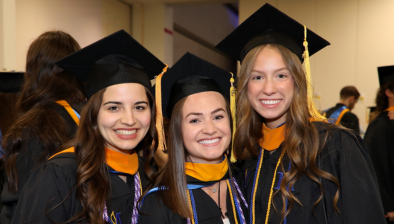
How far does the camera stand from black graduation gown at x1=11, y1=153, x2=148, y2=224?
1.71 meters

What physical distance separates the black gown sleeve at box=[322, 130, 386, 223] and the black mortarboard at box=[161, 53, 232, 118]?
79cm

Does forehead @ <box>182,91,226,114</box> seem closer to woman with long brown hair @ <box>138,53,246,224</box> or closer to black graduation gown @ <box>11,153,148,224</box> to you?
woman with long brown hair @ <box>138,53,246,224</box>

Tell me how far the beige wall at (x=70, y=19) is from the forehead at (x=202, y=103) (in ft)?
9.81

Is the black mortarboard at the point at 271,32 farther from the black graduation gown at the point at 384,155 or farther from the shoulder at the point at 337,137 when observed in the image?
the black graduation gown at the point at 384,155

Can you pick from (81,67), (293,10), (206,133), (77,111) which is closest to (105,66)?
(81,67)

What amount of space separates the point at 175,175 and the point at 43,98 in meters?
1.18

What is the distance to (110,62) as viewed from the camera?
6.90 ft

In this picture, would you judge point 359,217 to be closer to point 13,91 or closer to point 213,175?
point 213,175

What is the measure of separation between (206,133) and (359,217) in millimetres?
905

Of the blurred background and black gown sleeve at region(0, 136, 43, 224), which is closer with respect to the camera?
black gown sleeve at region(0, 136, 43, 224)

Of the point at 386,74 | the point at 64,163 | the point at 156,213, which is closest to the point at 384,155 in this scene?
the point at 386,74

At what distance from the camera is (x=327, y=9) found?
7324 mm

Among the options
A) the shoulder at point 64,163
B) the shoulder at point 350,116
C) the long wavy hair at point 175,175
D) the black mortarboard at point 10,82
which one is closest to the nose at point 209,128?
the long wavy hair at point 175,175

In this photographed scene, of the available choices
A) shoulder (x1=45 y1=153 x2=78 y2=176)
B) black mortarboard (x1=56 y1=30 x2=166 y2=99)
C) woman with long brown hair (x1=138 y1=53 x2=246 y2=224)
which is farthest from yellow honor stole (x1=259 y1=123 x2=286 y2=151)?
shoulder (x1=45 y1=153 x2=78 y2=176)
